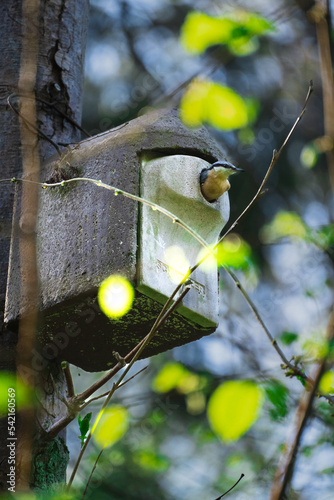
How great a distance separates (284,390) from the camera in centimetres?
117

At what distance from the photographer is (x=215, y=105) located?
1.38 m

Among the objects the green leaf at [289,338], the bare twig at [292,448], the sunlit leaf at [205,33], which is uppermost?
the sunlit leaf at [205,33]

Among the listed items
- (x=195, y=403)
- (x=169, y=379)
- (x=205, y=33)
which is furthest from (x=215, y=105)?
(x=195, y=403)

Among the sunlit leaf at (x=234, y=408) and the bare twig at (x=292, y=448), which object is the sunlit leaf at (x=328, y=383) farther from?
the bare twig at (x=292, y=448)

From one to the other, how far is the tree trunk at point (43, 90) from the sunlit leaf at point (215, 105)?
1.67ft

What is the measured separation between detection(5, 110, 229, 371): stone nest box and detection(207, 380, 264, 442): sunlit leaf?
1.41ft

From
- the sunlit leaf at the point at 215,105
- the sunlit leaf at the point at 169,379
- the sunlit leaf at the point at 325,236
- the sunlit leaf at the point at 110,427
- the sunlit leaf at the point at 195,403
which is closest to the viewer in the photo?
the sunlit leaf at the point at 215,105

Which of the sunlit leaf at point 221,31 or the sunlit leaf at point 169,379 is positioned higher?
the sunlit leaf at point 221,31

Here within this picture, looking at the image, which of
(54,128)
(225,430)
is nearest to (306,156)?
(54,128)

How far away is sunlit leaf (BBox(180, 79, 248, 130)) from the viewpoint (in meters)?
1.37

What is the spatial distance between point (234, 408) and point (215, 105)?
2.15ft

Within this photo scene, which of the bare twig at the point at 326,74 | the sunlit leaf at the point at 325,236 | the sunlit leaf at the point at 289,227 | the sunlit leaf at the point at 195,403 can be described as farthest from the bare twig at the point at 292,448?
the sunlit leaf at the point at 195,403

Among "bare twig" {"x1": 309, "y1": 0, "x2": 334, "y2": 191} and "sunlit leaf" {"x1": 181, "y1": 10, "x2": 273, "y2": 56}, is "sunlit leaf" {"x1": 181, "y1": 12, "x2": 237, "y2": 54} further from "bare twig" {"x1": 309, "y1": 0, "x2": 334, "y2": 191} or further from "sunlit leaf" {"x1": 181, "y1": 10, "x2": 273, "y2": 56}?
"bare twig" {"x1": 309, "y1": 0, "x2": 334, "y2": 191}

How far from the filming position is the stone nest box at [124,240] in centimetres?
147
